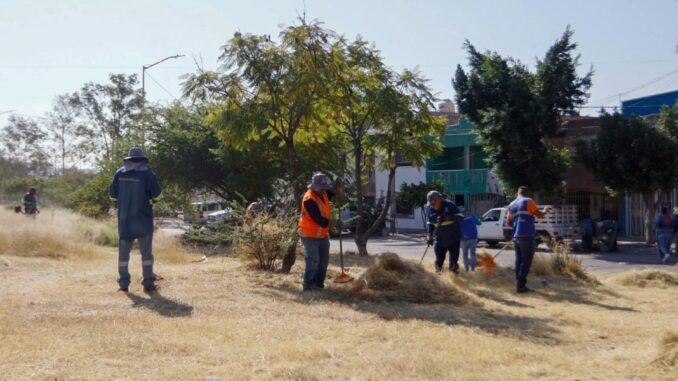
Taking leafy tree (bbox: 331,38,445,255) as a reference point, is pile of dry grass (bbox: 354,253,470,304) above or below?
below

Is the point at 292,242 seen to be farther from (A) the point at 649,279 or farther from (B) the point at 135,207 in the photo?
(A) the point at 649,279

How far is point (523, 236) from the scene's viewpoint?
10.8 m

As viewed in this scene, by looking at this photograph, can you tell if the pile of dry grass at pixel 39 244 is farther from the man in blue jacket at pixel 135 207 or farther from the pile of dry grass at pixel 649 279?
the pile of dry grass at pixel 649 279

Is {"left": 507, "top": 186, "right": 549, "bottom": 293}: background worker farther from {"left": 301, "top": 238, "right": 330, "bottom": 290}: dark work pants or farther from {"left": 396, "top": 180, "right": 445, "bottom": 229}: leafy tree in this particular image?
{"left": 396, "top": 180, "right": 445, "bottom": 229}: leafy tree

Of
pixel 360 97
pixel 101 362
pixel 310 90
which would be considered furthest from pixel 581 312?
pixel 360 97

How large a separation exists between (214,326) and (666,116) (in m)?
23.2

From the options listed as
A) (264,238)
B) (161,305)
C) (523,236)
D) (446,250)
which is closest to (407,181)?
(446,250)

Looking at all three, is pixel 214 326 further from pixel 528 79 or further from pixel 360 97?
pixel 528 79

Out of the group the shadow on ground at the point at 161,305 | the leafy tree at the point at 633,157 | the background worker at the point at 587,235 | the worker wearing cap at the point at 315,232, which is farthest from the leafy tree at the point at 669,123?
Result: the shadow on ground at the point at 161,305

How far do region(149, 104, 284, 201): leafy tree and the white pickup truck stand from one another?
875 centimetres

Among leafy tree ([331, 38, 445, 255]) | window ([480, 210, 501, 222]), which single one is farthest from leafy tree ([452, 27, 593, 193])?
leafy tree ([331, 38, 445, 255])

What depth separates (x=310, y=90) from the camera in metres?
11.1

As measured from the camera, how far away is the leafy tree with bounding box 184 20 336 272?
10992 millimetres

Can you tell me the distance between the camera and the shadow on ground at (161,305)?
24.2ft
